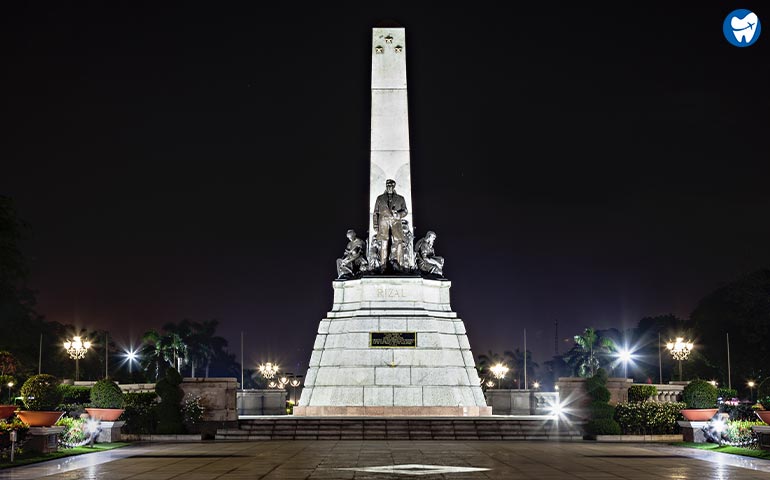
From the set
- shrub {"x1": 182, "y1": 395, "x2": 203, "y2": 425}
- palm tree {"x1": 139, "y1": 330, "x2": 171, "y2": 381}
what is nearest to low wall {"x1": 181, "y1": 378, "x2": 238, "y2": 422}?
shrub {"x1": 182, "y1": 395, "x2": 203, "y2": 425}

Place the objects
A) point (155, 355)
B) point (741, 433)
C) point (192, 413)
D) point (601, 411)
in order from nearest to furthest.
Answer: point (741, 433), point (601, 411), point (192, 413), point (155, 355)

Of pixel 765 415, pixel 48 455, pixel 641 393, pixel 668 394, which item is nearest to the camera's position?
pixel 48 455

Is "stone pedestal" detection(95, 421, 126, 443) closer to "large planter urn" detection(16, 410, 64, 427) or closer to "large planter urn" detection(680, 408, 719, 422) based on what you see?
"large planter urn" detection(16, 410, 64, 427)

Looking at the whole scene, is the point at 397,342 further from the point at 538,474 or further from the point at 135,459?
the point at 538,474

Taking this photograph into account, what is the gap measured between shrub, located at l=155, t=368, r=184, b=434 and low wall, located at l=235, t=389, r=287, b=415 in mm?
9628

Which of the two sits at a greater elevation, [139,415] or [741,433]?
[139,415]

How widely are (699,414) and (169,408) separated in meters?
16.4

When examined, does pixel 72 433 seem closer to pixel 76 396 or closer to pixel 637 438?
pixel 76 396

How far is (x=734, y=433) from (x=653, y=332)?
3134 inches

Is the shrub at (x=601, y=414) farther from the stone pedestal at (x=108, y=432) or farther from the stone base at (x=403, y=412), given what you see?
the stone pedestal at (x=108, y=432)

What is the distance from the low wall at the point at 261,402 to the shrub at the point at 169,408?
9628 mm

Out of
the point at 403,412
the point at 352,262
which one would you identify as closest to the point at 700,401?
the point at 403,412

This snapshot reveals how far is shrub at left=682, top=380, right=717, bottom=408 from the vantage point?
94.3 feet

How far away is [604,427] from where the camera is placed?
1240 inches
